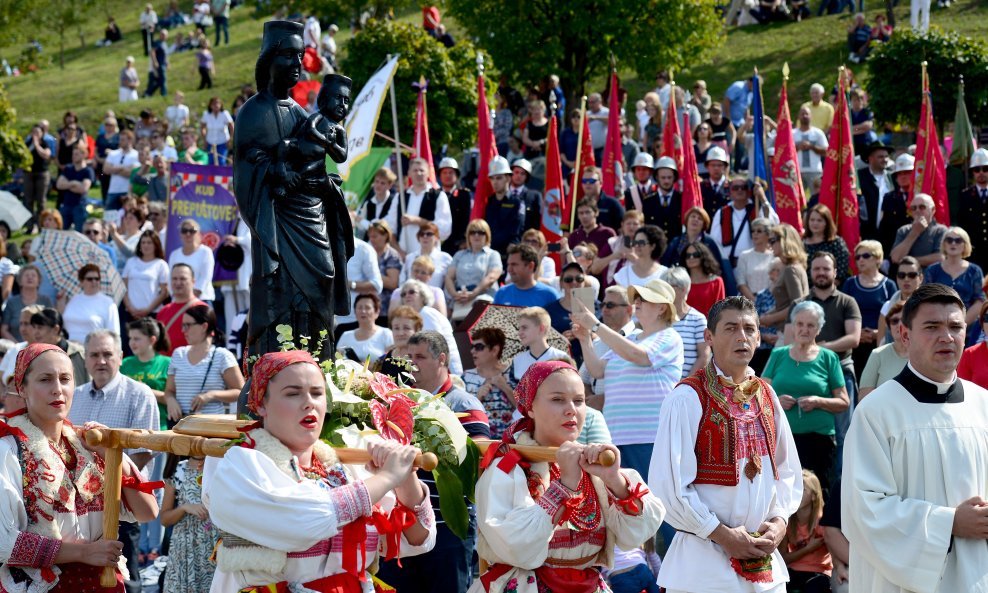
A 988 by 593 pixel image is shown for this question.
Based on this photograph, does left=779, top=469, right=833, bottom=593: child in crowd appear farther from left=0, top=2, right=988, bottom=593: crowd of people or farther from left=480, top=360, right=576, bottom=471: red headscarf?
left=480, top=360, right=576, bottom=471: red headscarf

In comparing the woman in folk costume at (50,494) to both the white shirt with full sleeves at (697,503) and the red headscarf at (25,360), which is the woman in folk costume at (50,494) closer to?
the red headscarf at (25,360)

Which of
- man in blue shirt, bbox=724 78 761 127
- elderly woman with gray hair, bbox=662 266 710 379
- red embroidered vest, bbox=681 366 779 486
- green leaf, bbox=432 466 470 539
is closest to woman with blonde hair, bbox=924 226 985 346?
elderly woman with gray hair, bbox=662 266 710 379

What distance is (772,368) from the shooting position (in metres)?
9.89

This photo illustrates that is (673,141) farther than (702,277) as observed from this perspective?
Yes

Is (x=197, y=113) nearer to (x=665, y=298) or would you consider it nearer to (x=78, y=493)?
(x=665, y=298)

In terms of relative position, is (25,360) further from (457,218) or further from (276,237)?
(457,218)

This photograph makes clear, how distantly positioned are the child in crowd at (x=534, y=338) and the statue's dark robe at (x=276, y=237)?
9.83 ft

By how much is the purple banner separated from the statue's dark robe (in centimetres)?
816

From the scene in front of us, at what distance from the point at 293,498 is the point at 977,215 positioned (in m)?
10.5

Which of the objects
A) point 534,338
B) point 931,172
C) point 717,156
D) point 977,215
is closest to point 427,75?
point 717,156

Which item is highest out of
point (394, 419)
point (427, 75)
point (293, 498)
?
point (427, 75)

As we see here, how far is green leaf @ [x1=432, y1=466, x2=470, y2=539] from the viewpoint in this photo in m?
5.67

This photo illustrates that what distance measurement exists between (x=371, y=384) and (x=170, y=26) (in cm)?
4542

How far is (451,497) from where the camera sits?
18.6 feet
